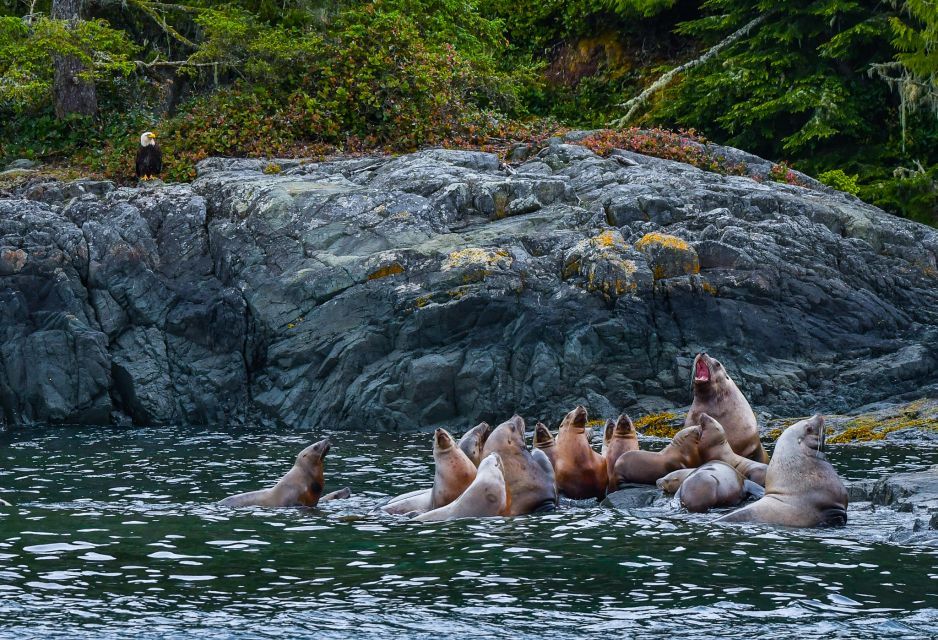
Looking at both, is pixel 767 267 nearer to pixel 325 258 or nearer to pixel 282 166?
pixel 325 258

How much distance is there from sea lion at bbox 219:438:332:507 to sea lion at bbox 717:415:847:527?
4.06 meters

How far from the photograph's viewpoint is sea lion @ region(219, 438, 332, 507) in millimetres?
11656

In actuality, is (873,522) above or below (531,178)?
below

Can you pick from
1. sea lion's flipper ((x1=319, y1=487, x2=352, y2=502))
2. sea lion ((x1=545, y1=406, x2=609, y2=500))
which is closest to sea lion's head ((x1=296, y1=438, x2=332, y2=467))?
sea lion's flipper ((x1=319, y1=487, x2=352, y2=502))

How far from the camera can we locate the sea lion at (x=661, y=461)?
11742 millimetres

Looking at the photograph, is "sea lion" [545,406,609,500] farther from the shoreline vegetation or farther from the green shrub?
the green shrub

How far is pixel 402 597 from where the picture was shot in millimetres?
7652

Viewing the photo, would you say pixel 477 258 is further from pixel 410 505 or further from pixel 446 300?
pixel 410 505

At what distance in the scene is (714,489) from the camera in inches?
417

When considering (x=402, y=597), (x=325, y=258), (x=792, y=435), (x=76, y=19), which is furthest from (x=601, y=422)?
(x=76, y=19)

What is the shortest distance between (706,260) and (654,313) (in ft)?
4.47

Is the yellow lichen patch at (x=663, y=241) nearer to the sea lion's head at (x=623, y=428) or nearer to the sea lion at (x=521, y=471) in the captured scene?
the sea lion's head at (x=623, y=428)

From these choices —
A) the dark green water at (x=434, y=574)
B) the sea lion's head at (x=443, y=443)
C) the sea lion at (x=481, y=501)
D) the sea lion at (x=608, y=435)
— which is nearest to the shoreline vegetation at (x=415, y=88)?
the sea lion at (x=608, y=435)

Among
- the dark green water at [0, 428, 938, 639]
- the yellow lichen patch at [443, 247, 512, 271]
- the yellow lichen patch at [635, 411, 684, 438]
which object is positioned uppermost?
Answer: the yellow lichen patch at [443, 247, 512, 271]
